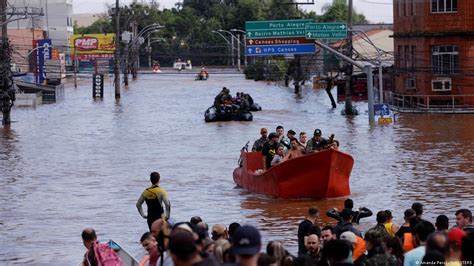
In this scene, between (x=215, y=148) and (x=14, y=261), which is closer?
(x=14, y=261)

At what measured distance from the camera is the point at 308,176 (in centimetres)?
2519

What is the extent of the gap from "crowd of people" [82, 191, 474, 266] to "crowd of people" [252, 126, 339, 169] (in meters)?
9.16

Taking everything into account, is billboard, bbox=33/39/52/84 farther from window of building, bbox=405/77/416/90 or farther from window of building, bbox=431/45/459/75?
window of building, bbox=431/45/459/75

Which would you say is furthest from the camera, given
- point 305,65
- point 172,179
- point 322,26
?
point 305,65

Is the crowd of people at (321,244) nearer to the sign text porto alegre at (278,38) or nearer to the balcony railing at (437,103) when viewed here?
the sign text porto alegre at (278,38)

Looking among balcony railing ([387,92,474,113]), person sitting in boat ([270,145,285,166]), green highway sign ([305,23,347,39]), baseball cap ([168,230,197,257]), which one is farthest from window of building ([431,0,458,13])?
baseball cap ([168,230,197,257])

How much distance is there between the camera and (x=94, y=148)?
4334 centimetres

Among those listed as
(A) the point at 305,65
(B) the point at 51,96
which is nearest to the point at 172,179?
(B) the point at 51,96

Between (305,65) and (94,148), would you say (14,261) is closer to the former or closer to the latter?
(94,148)

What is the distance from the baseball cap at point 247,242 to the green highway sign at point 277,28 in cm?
4127

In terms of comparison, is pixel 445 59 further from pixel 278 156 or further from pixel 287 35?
pixel 278 156

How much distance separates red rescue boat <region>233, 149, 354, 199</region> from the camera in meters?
24.5

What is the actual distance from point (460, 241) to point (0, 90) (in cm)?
4694

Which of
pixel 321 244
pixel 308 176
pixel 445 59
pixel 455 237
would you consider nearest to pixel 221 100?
pixel 445 59
